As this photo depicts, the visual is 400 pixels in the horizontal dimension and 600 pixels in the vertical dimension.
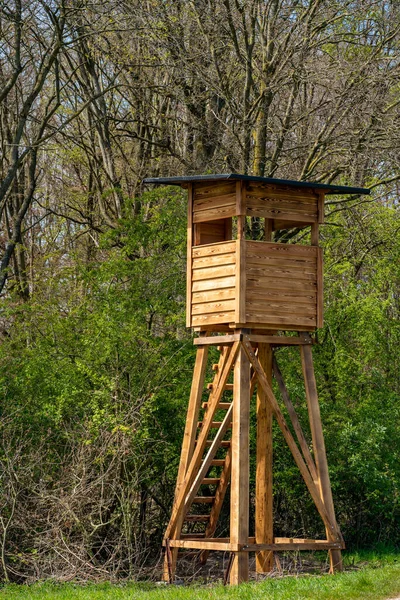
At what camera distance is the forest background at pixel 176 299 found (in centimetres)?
1526

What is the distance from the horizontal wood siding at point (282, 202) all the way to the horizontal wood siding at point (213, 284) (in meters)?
0.67

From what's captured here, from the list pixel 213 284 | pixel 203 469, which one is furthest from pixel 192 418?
pixel 213 284

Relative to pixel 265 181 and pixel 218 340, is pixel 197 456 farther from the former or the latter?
pixel 265 181

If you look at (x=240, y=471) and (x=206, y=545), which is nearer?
(x=240, y=471)

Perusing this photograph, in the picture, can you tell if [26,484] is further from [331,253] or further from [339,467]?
[331,253]

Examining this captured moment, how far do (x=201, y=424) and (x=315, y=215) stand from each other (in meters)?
3.65

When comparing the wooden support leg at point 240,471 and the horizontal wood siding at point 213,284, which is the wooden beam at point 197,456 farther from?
the horizontal wood siding at point 213,284

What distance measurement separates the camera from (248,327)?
14.1 meters

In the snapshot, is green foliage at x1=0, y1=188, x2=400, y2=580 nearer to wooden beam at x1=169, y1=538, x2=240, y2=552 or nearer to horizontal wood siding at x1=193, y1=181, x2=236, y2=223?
wooden beam at x1=169, y1=538, x2=240, y2=552

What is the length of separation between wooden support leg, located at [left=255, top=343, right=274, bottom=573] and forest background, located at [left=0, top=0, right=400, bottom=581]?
1.76 m

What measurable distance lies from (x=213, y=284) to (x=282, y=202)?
A: 155 cm

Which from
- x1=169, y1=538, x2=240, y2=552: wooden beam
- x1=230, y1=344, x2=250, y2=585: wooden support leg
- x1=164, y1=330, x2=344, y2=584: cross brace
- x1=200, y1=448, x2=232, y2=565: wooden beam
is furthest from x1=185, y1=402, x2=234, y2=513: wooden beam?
x1=200, y1=448, x2=232, y2=565: wooden beam

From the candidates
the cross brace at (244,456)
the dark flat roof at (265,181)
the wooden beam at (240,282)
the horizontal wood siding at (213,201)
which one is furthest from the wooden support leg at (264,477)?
the dark flat roof at (265,181)

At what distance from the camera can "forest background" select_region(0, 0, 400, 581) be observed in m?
15.3
